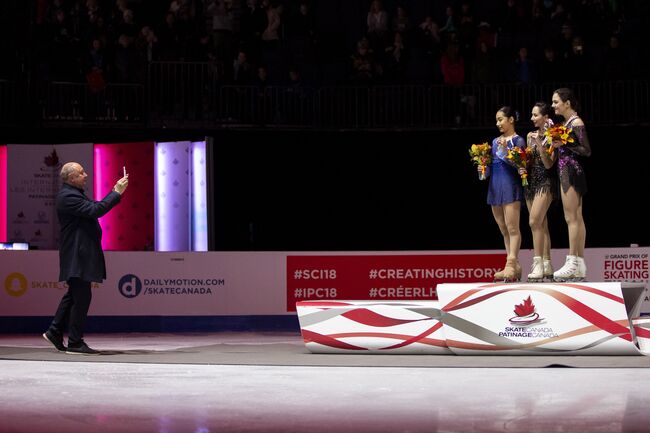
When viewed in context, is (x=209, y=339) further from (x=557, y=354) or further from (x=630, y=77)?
(x=630, y=77)

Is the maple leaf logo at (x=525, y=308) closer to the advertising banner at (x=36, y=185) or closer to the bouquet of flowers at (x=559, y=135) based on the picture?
the bouquet of flowers at (x=559, y=135)

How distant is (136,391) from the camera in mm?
6930

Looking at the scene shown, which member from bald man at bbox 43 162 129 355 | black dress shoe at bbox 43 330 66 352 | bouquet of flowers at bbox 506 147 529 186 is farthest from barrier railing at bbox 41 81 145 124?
bouquet of flowers at bbox 506 147 529 186

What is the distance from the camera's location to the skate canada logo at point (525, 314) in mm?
9273

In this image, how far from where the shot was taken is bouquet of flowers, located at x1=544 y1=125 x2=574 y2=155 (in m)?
9.34

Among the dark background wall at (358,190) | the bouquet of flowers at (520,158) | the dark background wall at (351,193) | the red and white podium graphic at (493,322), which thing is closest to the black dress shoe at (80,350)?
the red and white podium graphic at (493,322)

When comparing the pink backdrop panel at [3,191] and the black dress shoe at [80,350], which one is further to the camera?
the pink backdrop panel at [3,191]

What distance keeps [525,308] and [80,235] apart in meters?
4.24

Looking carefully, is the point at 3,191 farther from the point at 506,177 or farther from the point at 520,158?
the point at 520,158

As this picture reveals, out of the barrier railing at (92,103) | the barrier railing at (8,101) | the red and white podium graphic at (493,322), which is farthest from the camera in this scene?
the barrier railing at (92,103)

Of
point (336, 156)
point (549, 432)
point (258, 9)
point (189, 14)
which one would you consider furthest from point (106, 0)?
point (549, 432)

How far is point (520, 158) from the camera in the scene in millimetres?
9625

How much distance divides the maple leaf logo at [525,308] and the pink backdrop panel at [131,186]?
429 inches

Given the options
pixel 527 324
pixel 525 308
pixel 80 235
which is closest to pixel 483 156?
pixel 525 308
